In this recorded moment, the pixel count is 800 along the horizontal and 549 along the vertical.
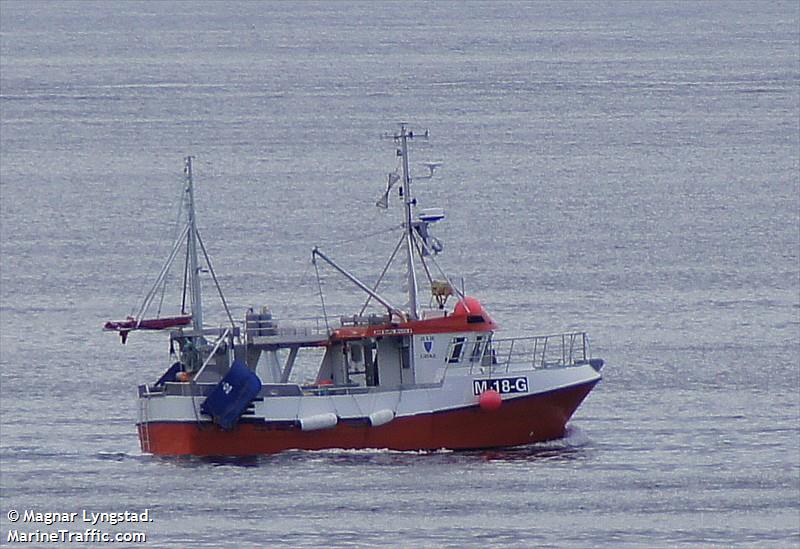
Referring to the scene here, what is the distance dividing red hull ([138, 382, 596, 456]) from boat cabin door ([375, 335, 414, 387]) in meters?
1.22

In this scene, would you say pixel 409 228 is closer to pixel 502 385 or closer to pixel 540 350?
pixel 502 385

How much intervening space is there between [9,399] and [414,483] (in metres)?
16.2

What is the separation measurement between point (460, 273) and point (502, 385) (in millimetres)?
31236

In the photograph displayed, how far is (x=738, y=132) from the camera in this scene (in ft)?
490

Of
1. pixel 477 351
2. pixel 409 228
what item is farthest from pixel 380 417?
pixel 409 228

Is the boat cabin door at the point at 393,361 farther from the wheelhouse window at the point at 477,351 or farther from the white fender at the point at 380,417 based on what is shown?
the wheelhouse window at the point at 477,351

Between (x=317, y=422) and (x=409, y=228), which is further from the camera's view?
(x=409, y=228)

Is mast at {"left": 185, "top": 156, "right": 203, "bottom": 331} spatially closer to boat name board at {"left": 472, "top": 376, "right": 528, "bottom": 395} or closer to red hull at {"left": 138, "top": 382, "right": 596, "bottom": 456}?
red hull at {"left": 138, "top": 382, "right": 596, "bottom": 456}

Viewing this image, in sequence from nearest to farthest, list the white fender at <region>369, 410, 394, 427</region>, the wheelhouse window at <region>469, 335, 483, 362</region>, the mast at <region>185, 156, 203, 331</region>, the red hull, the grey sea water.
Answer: the grey sea water, the white fender at <region>369, 410, 394, 427</region>, the red hull, the mast at <region>185, 156, 203, 331</region>, the wheelhouse window at <region>469, 335, 483, 362</region>

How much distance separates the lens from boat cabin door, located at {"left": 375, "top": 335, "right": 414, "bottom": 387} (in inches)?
2505

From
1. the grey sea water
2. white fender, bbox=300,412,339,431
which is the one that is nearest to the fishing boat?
white fender, bbox=300,412,339,431

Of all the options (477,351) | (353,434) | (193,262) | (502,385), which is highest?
(193,262)

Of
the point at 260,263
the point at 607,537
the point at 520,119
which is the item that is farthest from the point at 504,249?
the point at 520,119

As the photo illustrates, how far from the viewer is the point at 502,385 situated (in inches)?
2483
